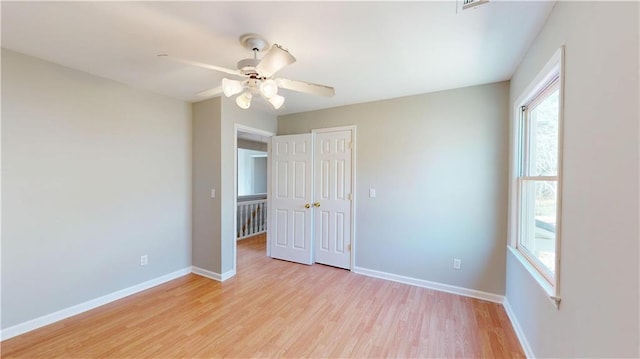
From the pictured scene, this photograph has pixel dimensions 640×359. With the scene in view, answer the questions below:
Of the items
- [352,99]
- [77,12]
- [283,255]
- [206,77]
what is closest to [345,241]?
[283,255]

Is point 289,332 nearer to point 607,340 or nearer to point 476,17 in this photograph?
point 607,340

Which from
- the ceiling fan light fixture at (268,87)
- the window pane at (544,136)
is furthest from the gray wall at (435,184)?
the ceiling fan light fixture at (268,87)

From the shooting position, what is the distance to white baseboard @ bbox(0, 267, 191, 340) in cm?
212

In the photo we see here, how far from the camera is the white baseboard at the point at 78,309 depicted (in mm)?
2117

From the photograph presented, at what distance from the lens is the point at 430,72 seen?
248cm

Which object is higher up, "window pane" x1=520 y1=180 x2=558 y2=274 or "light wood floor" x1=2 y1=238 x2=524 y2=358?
"window pane" x1=520 y1=180 x2=558 y2=274

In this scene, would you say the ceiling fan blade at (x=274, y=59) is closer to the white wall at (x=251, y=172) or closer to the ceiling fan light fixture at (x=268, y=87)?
the ceiling fan light fixture at (x=268, y=87)

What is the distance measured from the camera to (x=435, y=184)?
10.0ft

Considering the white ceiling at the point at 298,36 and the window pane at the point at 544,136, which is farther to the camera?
the window pane at the point at 544,136

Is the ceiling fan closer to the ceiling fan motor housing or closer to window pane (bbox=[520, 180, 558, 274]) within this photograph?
the ceiling fan motor housing

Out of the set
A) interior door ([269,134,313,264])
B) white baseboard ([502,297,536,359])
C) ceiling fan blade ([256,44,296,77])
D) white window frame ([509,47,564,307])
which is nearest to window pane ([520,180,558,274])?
white window frame ([509,47,564,307])

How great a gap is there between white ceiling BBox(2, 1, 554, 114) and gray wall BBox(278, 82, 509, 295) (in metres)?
0.48

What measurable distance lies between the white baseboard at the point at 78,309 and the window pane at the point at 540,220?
3890 millimetres

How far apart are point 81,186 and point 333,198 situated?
9.34 feet
